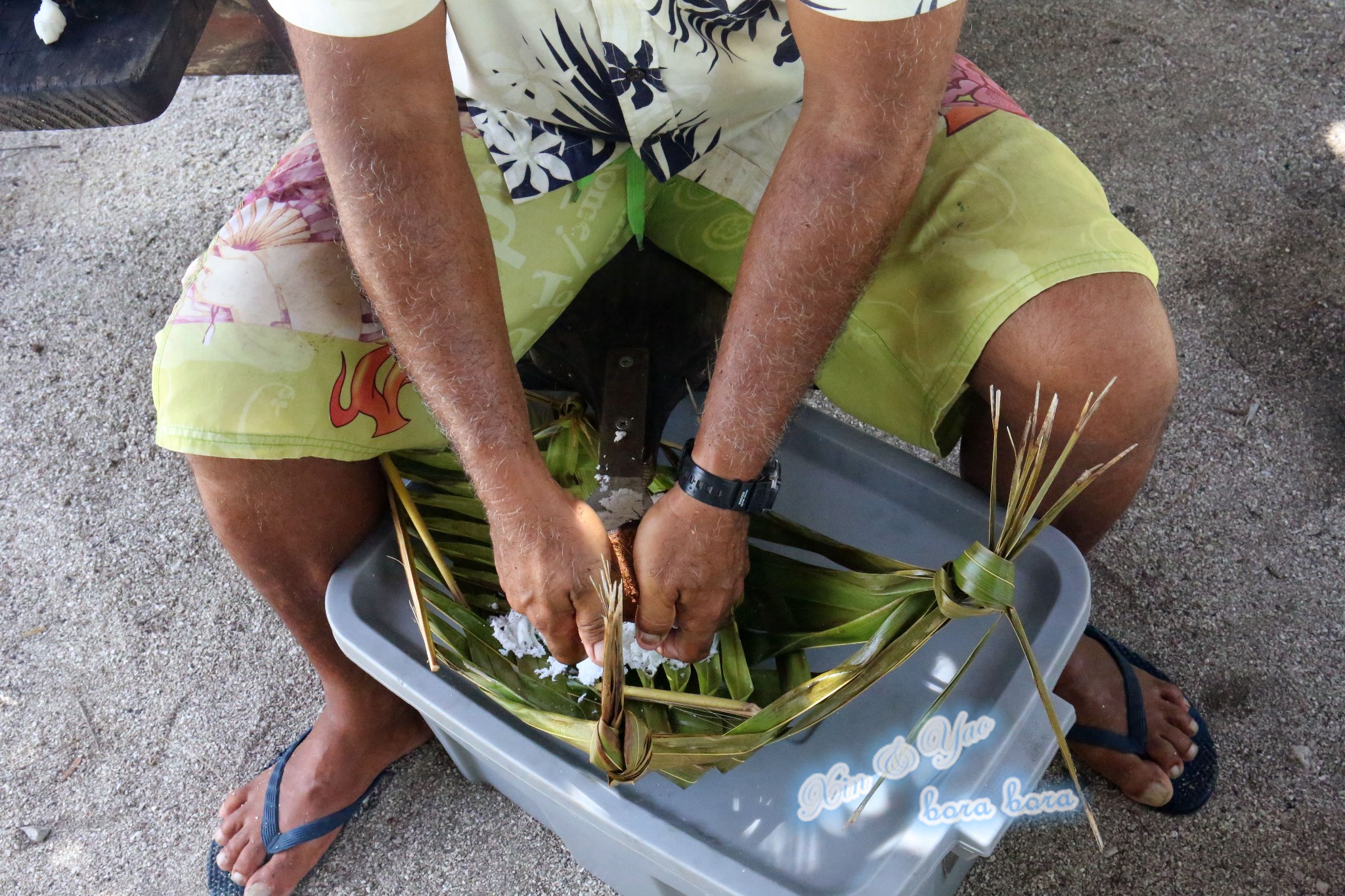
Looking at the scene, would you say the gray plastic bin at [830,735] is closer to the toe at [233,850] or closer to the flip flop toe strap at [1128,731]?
the flip flop toe strap at [1128,731]

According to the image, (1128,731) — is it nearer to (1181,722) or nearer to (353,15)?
(1181,722)

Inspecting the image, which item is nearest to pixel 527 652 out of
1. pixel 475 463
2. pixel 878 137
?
pixel 475 463

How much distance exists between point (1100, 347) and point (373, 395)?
70 cm

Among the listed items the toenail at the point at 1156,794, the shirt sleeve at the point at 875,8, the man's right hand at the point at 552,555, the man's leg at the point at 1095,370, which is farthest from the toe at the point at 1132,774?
the shirt sleeve at the point at 875,8

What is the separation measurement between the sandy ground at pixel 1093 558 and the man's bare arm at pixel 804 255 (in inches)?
21.1

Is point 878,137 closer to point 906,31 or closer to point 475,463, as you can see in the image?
point 906,31

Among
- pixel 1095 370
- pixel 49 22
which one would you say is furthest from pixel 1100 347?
pixel 49 22

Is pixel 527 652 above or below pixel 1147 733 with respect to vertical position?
above

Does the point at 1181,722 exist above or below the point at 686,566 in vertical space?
below

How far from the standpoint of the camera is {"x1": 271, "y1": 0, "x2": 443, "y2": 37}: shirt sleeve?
806 mm

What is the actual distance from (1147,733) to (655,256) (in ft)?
2.71

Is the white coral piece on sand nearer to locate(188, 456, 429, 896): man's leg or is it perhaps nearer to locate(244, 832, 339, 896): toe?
locate(188, 456, 429, 896): man's leg

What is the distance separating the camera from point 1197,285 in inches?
65.8

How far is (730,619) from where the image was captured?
0.98 m
